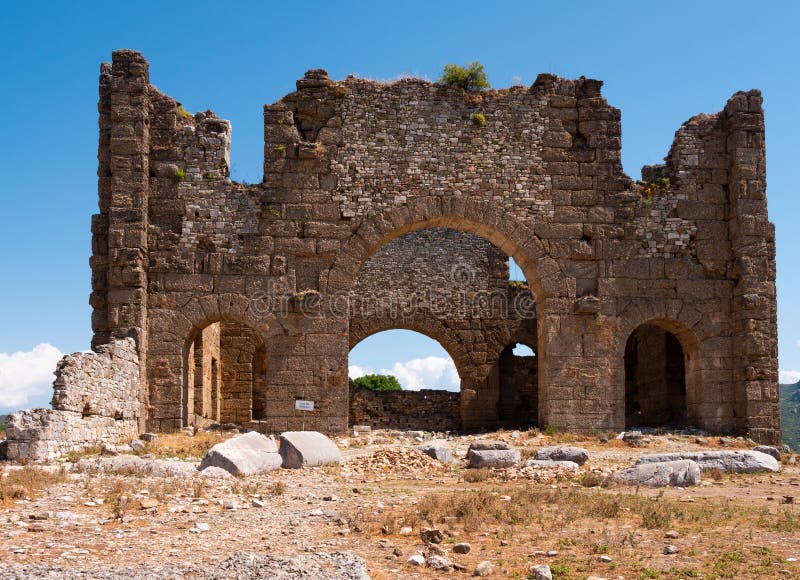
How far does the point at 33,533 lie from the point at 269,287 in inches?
362

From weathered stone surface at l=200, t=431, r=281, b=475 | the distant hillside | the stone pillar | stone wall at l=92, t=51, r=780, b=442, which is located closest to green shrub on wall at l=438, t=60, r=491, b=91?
stone wall at l=92, t=51, r=780, b=442

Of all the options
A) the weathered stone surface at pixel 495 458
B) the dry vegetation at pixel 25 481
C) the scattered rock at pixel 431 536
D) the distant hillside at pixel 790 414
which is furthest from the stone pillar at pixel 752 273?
the distant hillside at pixel 790 414

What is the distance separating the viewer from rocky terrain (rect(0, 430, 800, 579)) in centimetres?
616

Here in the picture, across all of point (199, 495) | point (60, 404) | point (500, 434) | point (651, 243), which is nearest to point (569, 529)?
point (199, 495)

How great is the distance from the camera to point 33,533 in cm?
684

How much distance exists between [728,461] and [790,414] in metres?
38.6

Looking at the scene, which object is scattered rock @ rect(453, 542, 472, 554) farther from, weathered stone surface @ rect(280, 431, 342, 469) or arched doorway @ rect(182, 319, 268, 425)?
arched doorway @ rect(182, 319, 268, 425)

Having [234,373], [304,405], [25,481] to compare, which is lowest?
[25,481]

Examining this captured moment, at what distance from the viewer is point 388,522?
7.45m

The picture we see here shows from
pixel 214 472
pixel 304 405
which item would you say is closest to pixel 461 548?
pixel 214 472

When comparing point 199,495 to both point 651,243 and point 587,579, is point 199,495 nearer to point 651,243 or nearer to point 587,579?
point 587,579

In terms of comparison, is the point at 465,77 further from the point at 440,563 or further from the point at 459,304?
the point at 440,563

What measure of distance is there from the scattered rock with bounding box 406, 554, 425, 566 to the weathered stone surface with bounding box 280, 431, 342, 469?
4957 millimetres

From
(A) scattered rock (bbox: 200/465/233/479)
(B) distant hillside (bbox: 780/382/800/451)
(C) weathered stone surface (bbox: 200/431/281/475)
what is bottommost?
(B) distant hillside (bbox: 780/382/800/451)
